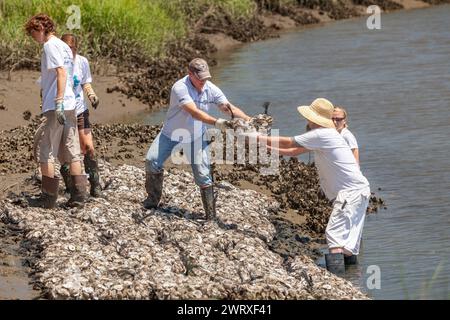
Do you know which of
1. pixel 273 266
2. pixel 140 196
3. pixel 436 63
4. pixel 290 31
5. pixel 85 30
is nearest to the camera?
pixel 273 266

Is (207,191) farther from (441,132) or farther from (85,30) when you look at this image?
(85,30)

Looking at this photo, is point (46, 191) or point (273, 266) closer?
point (273, 266)

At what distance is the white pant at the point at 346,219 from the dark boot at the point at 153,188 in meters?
2.07

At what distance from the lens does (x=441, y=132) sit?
20672mm

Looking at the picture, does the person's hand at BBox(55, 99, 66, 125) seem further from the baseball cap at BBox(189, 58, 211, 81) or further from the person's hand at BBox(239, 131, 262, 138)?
the person's hand at BBox(239, 131, 262, 138)

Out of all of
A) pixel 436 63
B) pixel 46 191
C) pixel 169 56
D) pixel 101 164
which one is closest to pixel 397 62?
pixel 436 63

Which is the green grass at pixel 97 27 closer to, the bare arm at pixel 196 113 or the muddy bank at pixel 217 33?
the muddy bank at pixel 217 33

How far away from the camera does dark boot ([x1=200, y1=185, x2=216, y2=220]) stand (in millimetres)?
13359

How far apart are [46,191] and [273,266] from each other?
9.34 feet

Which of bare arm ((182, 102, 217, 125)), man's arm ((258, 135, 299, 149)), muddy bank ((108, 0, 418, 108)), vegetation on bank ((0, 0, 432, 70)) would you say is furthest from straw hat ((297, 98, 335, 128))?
muddy bank ((108, 0, 418, 108))

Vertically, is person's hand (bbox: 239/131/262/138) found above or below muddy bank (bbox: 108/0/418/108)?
above

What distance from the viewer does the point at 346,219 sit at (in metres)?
12.5

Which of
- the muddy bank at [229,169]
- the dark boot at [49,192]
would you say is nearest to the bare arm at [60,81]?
the dark boot at [49,192]

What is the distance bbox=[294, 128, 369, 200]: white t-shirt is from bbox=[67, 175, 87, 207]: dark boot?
256 centimetres
